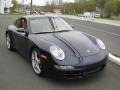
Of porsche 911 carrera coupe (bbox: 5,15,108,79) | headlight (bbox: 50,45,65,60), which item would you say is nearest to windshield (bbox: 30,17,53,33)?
porsche 911 carrera coupe (bbox: 5,15,108,79)

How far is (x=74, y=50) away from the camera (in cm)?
493

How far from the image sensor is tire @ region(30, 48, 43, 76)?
5.11m

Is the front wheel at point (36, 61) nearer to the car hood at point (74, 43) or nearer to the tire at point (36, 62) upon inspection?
the tire at point (36, 62)

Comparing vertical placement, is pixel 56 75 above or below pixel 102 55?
below

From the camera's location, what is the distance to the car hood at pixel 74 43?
193 inches

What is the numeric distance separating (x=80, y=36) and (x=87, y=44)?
1.77ft

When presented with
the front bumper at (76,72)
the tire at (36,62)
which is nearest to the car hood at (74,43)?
the front bumper at (76,72)

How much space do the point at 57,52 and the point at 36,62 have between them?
81 centimetres

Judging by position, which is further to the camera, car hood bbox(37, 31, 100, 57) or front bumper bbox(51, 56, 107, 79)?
car hood bbox(37, 31, 100, 57)

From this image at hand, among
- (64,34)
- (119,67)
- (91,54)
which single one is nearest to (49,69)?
(91,54)

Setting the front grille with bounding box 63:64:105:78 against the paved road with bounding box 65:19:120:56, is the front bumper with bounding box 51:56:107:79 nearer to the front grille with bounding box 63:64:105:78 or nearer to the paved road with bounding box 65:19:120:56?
the front grille with bounding box 63:64:105:78

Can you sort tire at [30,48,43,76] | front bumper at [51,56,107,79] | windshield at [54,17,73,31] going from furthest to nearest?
windshield at [54,17,73,31]
tire at [30,48,43,76]
front bumper at [51,56,107,79]

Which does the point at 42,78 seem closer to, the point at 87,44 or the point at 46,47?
the point at 46,47

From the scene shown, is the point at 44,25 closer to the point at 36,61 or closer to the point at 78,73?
the point at 36,61
